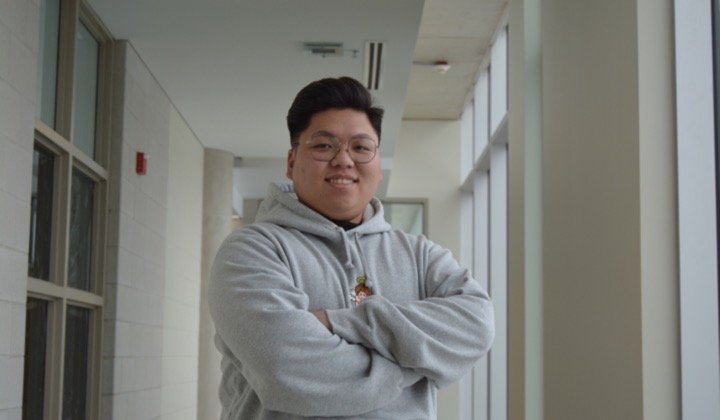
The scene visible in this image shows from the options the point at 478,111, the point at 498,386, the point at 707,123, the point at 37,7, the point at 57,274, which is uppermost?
the point at 478,111

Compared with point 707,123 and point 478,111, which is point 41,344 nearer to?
point 707,123

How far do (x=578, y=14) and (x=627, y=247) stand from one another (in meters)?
1.10

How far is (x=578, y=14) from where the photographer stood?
3.76 m

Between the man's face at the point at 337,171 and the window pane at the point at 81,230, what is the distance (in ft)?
9.47

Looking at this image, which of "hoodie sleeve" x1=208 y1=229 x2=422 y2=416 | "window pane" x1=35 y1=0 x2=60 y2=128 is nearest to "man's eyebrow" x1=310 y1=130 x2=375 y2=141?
"hoodie sleeve" x1=208 y1=229 x2=422 y2=416

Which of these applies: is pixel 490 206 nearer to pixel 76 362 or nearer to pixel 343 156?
pixel 76 362

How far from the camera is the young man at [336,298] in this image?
55.4 inches

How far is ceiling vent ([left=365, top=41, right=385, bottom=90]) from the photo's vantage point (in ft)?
16.7

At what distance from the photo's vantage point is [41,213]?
12.2 ft

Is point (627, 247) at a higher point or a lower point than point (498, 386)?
higher

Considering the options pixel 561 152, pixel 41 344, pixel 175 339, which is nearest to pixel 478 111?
pixel 175 339

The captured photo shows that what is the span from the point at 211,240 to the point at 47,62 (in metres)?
3.97

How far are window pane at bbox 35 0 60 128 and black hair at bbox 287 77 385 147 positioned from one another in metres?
2.37

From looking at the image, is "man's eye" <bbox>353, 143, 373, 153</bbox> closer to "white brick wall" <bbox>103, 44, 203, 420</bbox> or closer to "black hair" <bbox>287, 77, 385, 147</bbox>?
"black hair" <bbox>287, 77, 385, 147</bbox>
